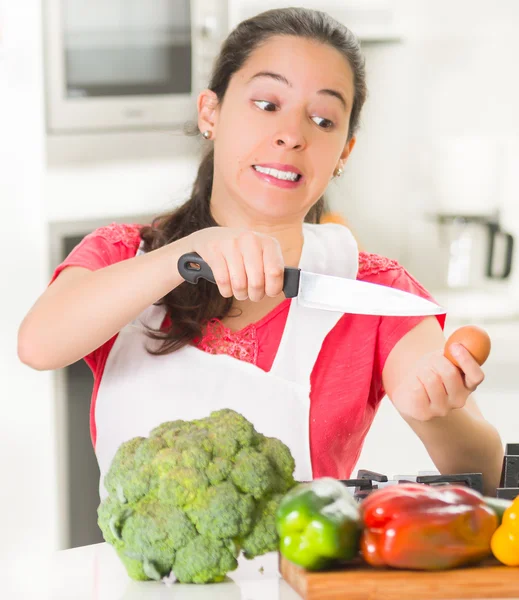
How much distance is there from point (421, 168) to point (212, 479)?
1575mm

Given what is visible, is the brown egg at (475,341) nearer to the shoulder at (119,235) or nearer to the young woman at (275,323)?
the young woman at (275,323)

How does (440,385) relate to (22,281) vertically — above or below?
above

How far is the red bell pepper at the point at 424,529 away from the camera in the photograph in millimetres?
715

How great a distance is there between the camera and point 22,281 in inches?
82.1

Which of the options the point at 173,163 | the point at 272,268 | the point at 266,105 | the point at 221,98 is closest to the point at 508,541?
the point at 272,268

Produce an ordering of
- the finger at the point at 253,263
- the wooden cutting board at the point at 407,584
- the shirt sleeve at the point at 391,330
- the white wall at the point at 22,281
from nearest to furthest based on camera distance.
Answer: the wooden cutting board at the point at 407,584 < the finger at the point at 253,263 < the shirt sleeve at the point at 391,330 < the white wall at the point at 22,281

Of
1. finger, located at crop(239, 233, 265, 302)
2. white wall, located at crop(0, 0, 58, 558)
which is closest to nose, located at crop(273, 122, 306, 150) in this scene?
finger, located at crop(239, 233, 265, 302)

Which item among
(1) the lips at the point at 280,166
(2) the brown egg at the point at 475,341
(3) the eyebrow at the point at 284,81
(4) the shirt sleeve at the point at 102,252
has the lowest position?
(2) the brown egg at the point at 475,341

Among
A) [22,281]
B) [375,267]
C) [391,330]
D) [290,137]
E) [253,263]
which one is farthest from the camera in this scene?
[22,281]

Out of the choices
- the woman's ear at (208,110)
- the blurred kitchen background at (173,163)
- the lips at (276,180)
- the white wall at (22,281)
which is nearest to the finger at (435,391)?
the lips at (276,180)

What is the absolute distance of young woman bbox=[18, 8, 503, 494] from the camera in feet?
4.36

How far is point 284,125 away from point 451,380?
50 cm

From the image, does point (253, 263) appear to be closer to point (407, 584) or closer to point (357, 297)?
point (357, 297)

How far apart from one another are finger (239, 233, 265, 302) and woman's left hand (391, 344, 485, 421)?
25 cm
